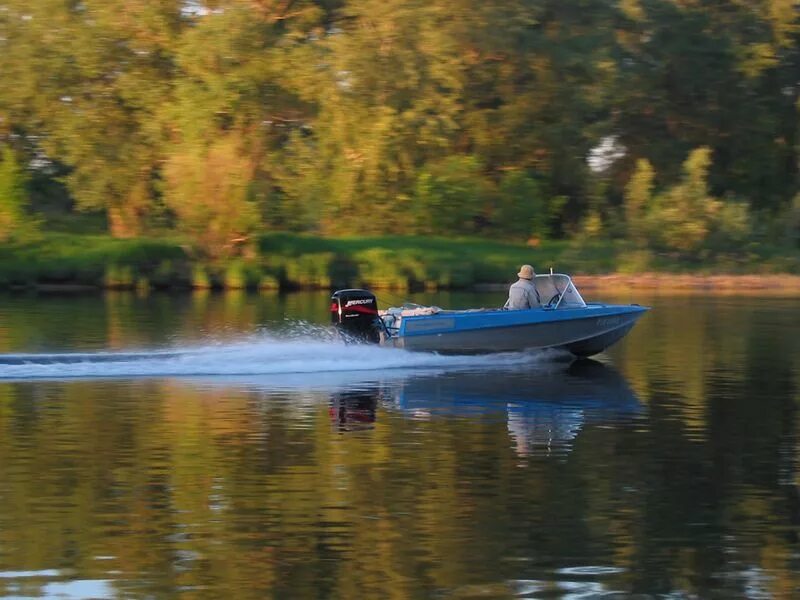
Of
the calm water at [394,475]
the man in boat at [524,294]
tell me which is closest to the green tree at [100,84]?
the calm water at [394,475]

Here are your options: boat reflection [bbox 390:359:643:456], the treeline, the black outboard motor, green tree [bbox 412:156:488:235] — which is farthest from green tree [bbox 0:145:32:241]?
boat reflection [bbox 390:359:643:456]

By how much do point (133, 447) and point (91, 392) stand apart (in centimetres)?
490

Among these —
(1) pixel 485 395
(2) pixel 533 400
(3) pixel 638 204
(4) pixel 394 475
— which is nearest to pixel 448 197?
(3) pixel 638 204

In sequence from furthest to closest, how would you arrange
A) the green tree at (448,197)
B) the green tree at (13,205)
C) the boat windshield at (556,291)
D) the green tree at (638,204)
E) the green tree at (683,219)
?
the green tree at (448,197) → the green tree at (638,204) → the green tree at (683,219) → the green tree at (13,205) → the boat windshield at (556,291)

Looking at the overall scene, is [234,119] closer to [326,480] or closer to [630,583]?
[326,480]

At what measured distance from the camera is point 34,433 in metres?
17.4

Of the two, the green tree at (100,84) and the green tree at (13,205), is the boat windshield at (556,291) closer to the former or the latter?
the green tree at (13,205)

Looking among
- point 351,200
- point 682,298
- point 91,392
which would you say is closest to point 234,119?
point 351,200

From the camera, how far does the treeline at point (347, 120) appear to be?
52.9 m

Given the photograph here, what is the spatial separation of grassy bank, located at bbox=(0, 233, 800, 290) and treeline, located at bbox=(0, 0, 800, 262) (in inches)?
41.9

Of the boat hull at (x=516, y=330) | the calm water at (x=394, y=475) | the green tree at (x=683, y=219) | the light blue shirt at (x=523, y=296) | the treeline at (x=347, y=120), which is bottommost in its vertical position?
the calm water at (x=394, y=475)

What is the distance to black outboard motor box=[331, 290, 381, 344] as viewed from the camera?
23.0 m

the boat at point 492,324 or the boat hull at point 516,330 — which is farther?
the boat hull at point 516,330

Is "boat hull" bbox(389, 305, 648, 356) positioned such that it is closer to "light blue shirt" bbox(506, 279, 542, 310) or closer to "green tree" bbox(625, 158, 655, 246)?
"light blue shirt" bbox(506, 279, 542, 310)
